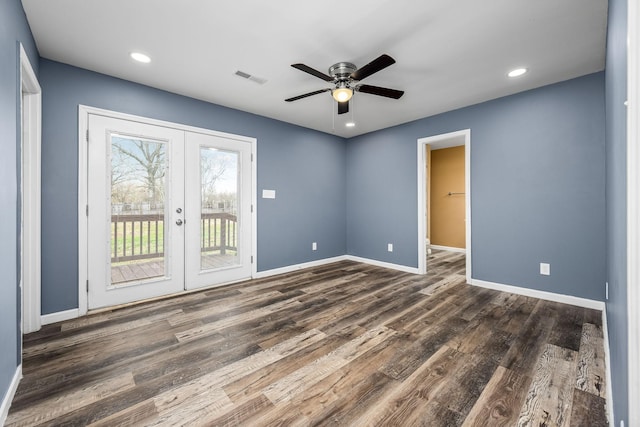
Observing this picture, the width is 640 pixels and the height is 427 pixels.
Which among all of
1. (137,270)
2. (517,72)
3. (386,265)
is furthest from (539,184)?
(137,270)

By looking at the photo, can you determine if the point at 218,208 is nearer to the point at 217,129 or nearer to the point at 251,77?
the point at 217,129

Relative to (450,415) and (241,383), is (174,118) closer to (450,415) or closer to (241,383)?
(241,383)

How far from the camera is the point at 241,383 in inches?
67.0

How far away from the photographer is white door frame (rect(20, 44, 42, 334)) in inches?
92.7

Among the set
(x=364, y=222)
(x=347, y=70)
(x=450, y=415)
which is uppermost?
(x=347, y=70)

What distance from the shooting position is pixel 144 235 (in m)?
3.14

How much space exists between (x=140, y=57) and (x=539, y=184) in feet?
15.1

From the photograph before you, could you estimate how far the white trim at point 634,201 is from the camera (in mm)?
687

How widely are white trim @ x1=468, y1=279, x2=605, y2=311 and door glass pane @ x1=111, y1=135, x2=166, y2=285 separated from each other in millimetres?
4270

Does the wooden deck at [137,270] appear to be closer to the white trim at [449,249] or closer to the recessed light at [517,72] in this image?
the recessed light at [517,72]

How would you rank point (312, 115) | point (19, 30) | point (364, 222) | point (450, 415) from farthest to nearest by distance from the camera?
point (364, 222)
point (312, 115)
point (19, 30)
point (450, 415)

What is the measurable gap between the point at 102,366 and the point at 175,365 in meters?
0.52

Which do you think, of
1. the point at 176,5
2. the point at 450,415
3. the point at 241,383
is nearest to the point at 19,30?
the point at 176,5

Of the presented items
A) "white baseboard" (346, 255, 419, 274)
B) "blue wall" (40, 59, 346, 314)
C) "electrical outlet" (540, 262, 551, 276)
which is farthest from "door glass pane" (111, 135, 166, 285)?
"electrical outlet" (540, 262, 551, 276)
